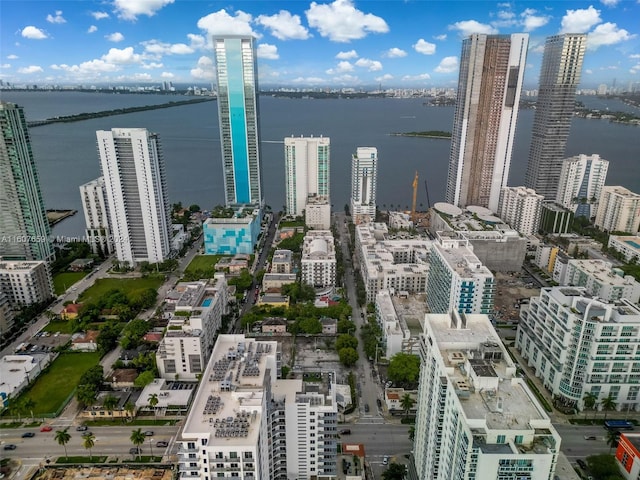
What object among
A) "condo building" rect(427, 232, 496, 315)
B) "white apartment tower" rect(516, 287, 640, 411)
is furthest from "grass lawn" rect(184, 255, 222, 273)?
"white apartment tower" rect(516, 287, 640, 411)

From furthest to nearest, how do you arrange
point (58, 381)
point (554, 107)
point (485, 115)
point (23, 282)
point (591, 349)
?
1. point (554, 107)
2. point (485, 115)
3. point (23, 282)
4. point (58, 381)
5. point (591, 349)

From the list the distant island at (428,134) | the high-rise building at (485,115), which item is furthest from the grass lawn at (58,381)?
the distant island at (428,134)

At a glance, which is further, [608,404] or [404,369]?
[404,369]

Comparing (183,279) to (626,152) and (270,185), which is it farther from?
(626,152)

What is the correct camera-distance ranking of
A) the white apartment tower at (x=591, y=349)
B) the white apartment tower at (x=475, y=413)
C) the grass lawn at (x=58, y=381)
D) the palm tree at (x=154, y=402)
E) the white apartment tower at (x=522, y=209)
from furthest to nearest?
the white apartment tower at (x=522, y=209) → the grass lawn at (x=58, y=381) → the palm tree at (x=154, y=402) → the white apartment tower at (x=591, y=349) → the white apartment tower at (x=475, y=413)

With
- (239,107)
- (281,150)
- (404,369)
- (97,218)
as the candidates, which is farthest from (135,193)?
(281,150)

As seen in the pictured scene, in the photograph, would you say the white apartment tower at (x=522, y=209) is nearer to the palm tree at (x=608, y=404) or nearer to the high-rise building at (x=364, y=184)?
the high-rise building at (x=364, y=184)

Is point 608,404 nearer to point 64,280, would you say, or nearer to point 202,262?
point 202,262
